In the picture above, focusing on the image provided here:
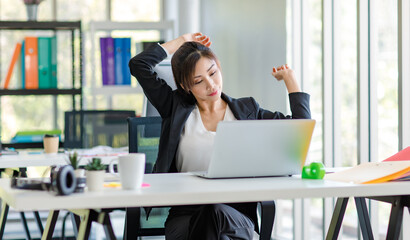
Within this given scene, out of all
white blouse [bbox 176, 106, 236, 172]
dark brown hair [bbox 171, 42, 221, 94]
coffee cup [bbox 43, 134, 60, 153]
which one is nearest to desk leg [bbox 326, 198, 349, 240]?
white blouse [bbox 176, 106, 236, 172]

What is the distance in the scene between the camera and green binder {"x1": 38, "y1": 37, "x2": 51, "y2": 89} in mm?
3938

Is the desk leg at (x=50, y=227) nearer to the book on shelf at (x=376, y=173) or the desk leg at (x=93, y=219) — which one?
the desk leg at (x=93, y=219)

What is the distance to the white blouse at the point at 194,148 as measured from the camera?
2.04 metres

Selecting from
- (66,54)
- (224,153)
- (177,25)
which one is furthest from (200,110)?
A: (66,54)

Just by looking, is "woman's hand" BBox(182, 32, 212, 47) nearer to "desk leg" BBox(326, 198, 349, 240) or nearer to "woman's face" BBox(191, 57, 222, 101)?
"woman's face" BBox(191, 57, 222, 101)

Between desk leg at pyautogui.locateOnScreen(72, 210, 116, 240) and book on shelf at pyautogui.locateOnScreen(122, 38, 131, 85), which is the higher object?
book on shelf at pyautogui.locateOnScreen(122, 38, 131, 85)

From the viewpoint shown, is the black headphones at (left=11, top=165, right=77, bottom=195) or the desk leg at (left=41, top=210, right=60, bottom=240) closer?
the black headphones at (left=11, top=165, right=77, bottom=195)

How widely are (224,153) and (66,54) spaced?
12.5 ft

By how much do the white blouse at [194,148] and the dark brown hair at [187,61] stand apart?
0.14 meters

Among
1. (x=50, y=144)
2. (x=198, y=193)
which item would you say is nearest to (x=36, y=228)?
(x=50, y=144)

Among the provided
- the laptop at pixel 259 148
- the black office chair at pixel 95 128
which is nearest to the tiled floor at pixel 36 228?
the black office chair at pixel 95 128

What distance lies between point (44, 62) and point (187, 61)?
7.13 ft

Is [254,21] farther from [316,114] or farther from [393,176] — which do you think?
[393,176]

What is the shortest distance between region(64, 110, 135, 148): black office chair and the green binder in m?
0.63
